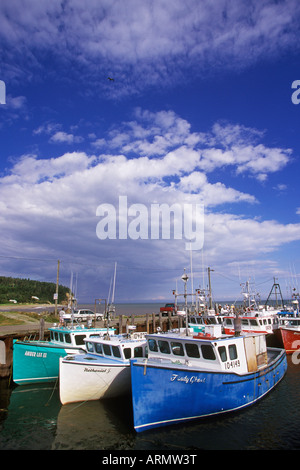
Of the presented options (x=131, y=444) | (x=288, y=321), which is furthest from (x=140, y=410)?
(x=288, y=321)

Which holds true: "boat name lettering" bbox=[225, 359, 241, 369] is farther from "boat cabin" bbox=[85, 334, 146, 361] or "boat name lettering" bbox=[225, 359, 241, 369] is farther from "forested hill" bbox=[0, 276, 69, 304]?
"forested hill" bbox=[0, 276, 69, 304]

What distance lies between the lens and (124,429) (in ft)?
40.6

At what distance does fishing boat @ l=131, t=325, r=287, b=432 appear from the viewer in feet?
39.3

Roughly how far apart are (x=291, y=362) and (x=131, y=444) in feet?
62.1

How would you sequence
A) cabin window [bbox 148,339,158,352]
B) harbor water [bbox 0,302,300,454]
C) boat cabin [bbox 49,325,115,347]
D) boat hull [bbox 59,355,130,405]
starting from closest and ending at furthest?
1. harbor water [bbox 0,302,300,454]
2. boat hull [bbox 59,355,130,405]
3. cabin window [bbox 148,339,158,352]
4. boat cabin [bbox 49,325,115,347]

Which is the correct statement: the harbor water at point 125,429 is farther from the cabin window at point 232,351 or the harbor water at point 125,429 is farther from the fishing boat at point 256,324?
the fishing boat at point 256,324

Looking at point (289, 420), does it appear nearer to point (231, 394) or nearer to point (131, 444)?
point (231, 394)

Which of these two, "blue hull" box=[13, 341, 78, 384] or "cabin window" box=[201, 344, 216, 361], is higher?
"cabin window" box=[201, 344, 216, 361]

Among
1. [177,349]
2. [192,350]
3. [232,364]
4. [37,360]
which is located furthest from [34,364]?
[232,364]

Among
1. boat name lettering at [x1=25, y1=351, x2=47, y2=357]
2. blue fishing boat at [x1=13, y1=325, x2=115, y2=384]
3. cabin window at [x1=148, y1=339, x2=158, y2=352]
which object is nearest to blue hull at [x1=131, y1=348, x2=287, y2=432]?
cabin window at [x1=148, y1=339, x2=158, y2=352]

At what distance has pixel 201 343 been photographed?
13.8 metres

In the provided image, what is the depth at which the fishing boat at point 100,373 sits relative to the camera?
48.9 feet

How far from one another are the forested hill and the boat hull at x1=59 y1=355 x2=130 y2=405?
85.5 m

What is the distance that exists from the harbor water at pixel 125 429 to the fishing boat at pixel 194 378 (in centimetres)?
52
